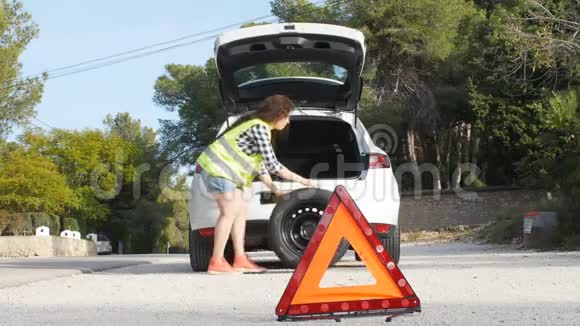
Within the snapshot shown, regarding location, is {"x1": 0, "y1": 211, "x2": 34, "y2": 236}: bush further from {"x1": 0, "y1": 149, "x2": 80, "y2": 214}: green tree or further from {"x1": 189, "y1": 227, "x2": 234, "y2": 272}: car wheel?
{"x1": 189, "y1": 227, "x2": 234, "y2": 272}: car wheel

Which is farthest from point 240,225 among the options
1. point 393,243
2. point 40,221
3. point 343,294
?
point 40,221

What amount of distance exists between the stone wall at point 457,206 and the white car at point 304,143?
2925 centimetres

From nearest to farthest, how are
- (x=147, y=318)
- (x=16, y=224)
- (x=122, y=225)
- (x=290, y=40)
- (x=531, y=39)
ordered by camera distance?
(x=147, y=318) → (x=290, y=40) → (x=531, y=39) → (x=16, y=224) → (x=122, y=225)

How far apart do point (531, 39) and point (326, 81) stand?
1197 centimetres

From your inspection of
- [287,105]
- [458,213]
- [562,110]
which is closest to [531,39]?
[562,110]

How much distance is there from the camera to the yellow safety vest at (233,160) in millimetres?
8695

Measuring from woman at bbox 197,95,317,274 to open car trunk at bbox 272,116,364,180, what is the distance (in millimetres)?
1562

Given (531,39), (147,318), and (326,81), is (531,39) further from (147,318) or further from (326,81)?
(147,318)

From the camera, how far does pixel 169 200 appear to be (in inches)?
2894

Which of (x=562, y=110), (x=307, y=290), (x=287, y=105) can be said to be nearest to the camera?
(x=307, y=290)

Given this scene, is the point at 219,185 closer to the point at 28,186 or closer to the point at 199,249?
the point at 199,249

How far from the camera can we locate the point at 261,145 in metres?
8.58
